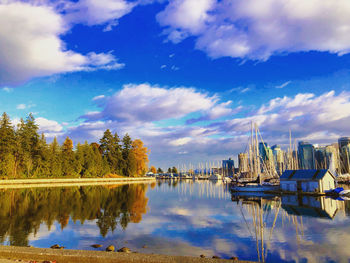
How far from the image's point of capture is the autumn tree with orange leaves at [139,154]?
366ft

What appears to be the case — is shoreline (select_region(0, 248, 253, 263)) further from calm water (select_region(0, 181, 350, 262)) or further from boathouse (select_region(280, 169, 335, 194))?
boathouse (select_region(280, 169, 335, 194))

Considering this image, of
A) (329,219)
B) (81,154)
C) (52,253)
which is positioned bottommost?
(329,219)

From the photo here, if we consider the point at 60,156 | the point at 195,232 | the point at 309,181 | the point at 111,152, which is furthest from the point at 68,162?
the point at 195,232

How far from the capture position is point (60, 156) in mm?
84438

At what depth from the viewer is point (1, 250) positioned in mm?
11570

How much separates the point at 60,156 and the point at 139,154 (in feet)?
115

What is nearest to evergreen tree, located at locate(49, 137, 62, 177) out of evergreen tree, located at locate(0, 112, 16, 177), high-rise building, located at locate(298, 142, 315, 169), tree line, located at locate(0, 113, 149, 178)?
tree line, located at locate(0, 113, 149, 178)

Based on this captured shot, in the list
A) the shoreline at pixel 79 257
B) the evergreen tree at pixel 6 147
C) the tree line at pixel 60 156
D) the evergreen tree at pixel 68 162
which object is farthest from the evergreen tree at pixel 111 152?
the shoreline at pixel 79 257

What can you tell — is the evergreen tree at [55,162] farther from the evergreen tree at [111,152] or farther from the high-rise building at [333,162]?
the high-rise building at [333,162]

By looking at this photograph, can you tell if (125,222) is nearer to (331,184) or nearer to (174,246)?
(174,246)

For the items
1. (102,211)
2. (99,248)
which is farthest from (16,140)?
(99,248)

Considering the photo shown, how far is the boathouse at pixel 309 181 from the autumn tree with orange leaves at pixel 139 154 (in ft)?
222

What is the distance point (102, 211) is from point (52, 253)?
62.2 ft

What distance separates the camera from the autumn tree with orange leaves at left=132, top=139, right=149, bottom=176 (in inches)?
4387
